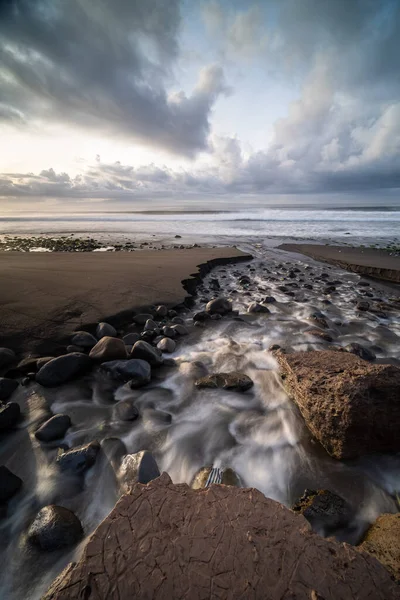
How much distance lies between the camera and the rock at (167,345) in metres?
3.82

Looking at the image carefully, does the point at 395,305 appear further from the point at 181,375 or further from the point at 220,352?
the point at 181,375

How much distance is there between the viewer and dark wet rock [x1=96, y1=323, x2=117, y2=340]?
379 centimetres

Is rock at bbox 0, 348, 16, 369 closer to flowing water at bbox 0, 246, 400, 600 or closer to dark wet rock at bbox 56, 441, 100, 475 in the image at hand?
flowing water at bbox 0, 246, 400, 600

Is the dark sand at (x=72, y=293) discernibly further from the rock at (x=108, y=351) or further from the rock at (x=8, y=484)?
the rock at (x=8, y=484)

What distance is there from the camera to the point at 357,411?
2113 millimetres

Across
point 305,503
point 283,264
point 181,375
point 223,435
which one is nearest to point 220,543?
point 305,503

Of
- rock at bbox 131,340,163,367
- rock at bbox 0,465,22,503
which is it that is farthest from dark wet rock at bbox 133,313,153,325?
rock at bbox 0,465,22,503

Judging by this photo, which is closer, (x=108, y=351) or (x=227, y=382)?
(x=227, y=382)

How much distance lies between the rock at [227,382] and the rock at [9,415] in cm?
182

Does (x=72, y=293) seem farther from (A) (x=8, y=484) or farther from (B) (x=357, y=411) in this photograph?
(B) (x=357, y=411)

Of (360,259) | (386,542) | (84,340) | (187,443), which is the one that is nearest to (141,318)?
(84,340)

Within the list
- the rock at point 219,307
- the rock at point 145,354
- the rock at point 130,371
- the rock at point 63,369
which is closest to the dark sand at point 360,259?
the rock at point 219,307

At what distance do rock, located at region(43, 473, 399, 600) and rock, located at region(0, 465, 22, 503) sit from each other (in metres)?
1.16

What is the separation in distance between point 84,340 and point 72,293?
66.4 inches
